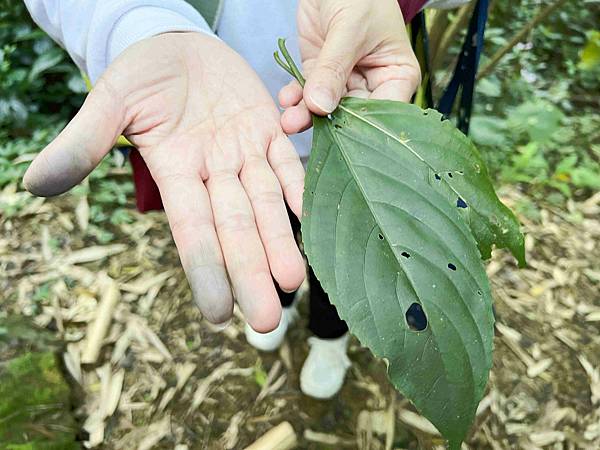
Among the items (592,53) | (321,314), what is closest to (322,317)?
(321,314)

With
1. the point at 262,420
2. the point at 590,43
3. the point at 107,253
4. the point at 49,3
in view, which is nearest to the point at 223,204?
the point at 49,3

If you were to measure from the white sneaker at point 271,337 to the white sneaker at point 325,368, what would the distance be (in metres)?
0.08

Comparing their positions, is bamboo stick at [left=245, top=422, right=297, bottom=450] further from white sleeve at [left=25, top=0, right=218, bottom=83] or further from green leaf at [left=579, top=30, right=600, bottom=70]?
green leaf at [left=579, top=30, right=600, bottom=70]

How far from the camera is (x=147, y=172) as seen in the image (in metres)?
0.90

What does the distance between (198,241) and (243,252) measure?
49 mm

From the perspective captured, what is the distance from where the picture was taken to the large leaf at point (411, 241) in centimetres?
60

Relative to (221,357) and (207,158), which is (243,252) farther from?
(221,357)

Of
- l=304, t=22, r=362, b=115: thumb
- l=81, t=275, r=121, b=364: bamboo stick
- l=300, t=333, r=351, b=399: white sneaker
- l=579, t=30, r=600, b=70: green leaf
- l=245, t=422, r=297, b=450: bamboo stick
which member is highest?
l=304, t=22, r=362, b=115: thumb

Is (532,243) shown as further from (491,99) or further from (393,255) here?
(393,255)

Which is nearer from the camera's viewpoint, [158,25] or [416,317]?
[416,317]

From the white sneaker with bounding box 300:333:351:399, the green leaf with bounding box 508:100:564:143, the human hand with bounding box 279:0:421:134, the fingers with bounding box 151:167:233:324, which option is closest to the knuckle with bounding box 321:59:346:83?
the human hand with bounding box 279:0:421:134

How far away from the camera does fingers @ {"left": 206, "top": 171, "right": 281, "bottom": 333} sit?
60 centimetres

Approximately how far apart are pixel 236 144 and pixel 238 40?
0.67ft

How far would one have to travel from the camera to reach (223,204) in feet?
2.23
